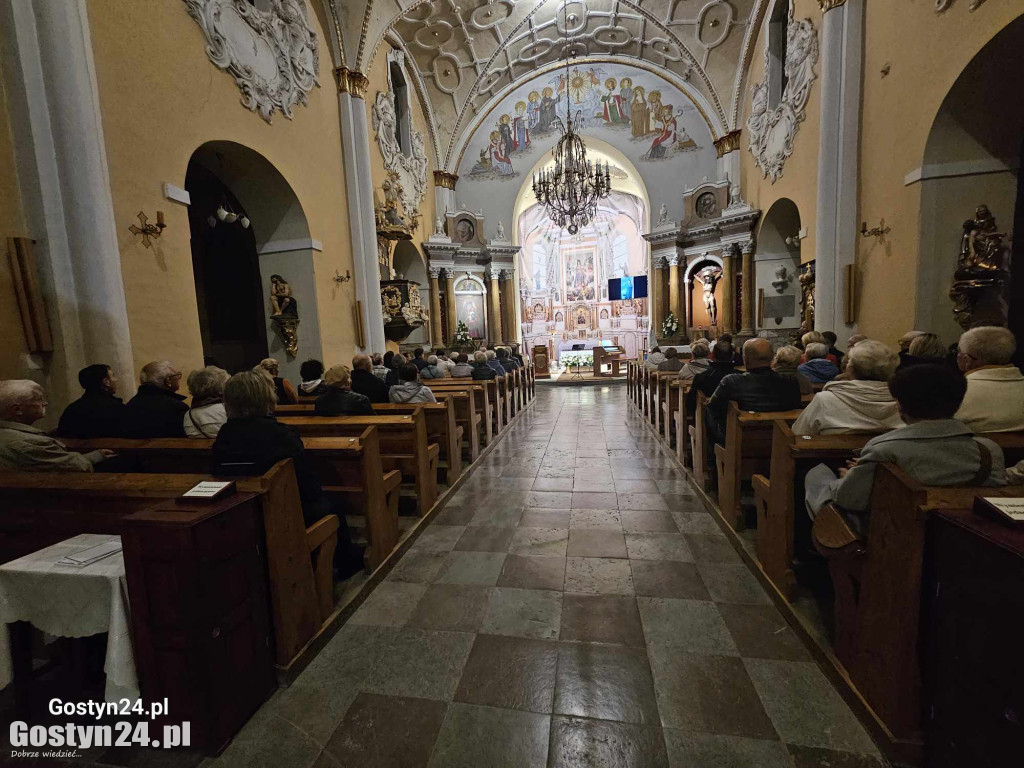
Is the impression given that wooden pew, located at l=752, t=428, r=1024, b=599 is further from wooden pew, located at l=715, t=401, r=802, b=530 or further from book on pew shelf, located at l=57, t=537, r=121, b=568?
book on pew shelf, located at l=57, t=537, r=121, b=568

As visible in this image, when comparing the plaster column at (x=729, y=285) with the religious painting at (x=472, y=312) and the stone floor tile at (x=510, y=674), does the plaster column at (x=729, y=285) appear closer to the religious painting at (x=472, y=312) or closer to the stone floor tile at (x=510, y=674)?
the religious painting at (x=472, y=312)

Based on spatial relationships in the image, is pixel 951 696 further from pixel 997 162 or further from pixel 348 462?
pixel 997 162

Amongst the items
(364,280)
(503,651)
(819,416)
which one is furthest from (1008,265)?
(364,280)

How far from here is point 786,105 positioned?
8281 mm

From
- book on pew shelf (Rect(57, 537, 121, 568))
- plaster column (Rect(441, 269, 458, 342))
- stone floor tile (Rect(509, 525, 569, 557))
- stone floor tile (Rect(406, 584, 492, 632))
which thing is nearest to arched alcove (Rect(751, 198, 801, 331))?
plaster column (Rect(441, 269, 458, 342))

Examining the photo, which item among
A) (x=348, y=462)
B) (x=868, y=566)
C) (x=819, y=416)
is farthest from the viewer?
(x=348, y=462)


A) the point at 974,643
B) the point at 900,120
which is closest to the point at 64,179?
the point at 974,643

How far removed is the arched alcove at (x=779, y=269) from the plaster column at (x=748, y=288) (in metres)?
0.25

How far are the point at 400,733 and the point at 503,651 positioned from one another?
550 mm

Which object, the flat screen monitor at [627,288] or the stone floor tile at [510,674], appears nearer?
the stone floor tile at [510,674]

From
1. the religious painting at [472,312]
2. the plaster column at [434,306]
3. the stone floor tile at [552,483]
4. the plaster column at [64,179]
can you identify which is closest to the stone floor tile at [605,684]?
the stone floor tile at [552,483]

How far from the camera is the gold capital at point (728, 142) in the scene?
1159 centimetres

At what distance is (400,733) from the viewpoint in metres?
1.66

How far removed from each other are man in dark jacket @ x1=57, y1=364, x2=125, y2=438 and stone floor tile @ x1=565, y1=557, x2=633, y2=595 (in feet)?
9.99
